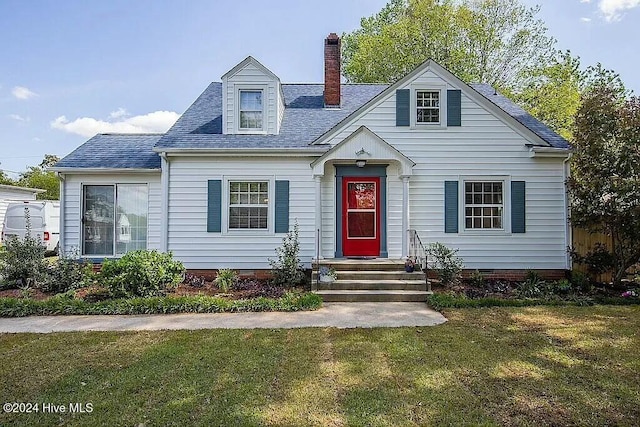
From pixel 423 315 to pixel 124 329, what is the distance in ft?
16.9

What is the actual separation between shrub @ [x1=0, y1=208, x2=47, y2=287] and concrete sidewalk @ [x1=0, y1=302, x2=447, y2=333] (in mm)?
2498

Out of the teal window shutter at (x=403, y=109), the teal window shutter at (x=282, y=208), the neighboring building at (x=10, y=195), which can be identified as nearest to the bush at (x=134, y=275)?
the teal window shutter at (x=282, y=208)

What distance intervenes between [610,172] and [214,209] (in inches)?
384

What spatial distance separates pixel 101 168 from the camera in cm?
1044

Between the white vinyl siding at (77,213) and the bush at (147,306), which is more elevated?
the white vinyl siding at (77,213)

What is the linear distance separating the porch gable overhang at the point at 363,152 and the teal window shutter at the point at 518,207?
2902mm

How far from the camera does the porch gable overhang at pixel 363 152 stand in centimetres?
959

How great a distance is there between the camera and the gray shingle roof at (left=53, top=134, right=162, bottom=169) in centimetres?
1055

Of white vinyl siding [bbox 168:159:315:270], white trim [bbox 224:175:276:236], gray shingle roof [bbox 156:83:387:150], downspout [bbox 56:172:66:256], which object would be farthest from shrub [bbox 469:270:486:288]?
downspout [bbox 56:172:66:256]

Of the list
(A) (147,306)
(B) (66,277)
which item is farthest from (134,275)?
(B) (66,277)

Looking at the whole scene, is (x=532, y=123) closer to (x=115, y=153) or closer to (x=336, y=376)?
(x=336, y=376)

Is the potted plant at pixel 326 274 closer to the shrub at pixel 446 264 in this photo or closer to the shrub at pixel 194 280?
the shrub at pixel 446 264

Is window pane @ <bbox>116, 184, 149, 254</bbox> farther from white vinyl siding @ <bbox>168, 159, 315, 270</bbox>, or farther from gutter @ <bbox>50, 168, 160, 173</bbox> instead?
white vinyl siding @ <bbox>168, 159, 315, 270</bbox>

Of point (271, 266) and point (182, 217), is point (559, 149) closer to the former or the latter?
point (271, 266)
